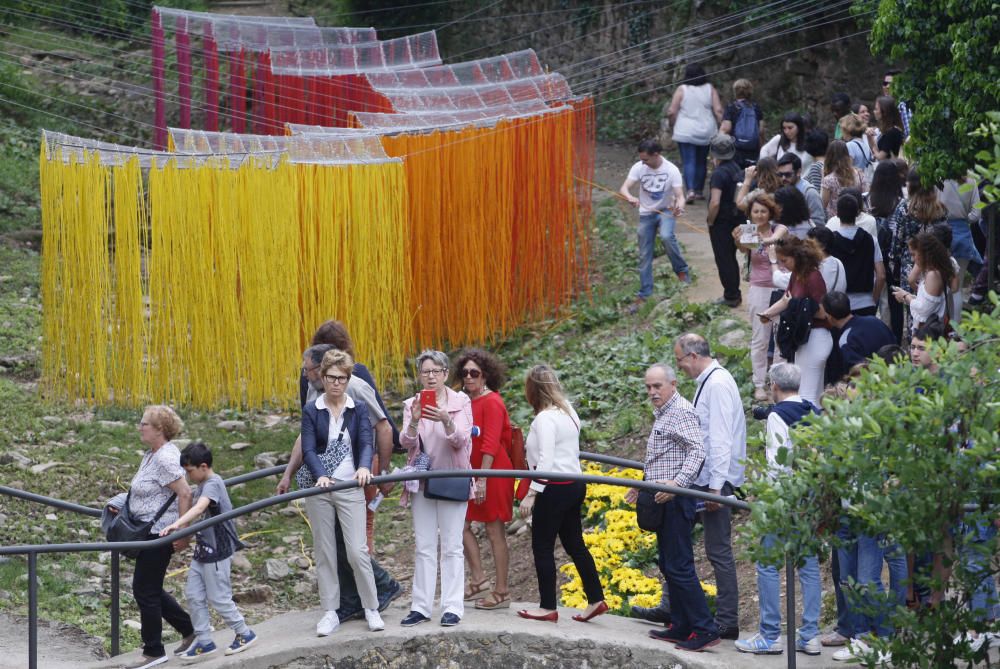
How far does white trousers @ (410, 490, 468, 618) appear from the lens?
7.25 meters

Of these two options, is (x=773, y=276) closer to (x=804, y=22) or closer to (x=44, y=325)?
(x=44, y=325)

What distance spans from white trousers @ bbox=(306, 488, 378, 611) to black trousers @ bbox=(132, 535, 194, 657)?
0.75m

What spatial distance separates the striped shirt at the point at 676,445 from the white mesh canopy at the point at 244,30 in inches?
405

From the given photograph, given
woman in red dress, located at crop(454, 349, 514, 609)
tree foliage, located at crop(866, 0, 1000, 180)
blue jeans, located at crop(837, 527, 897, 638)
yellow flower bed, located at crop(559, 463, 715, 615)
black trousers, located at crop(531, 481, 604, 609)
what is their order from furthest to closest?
tree foliage, located at crop(866, 0, 1000, 180)
yellow flower bed, located at crop(559, 463, 715, 615)
woman in red dress, located at crop(454, 349, 514, 609)
black trousers, located at crop(531, 481, 604, 609)
blue jeans, located at crop(837, 527, 897, 638)

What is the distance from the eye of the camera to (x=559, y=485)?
7.21 metres

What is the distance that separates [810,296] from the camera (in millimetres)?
8734

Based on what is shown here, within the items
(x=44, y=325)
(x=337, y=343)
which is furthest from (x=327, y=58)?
(x=337, y=343)

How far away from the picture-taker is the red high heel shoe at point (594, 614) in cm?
742

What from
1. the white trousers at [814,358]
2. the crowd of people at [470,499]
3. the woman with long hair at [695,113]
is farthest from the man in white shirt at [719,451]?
the woman with long hair at [695,113]

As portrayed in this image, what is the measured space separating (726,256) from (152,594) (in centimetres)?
637

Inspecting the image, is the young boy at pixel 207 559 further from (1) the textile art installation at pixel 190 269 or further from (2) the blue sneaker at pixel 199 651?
(1) the textile art installation at pixel 190 269

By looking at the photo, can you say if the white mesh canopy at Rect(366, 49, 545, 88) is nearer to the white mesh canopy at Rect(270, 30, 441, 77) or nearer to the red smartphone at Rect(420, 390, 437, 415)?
the white mesh canopy at Rect(270, 30, 441, 77)

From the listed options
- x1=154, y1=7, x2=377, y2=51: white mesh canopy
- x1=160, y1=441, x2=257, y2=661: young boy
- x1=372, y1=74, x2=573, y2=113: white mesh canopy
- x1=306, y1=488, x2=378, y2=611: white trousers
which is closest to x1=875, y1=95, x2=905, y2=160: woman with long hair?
x1=372, y1=74, x2=573, y2=113: white mesh canopy

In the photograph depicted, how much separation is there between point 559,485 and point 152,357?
5163mm
